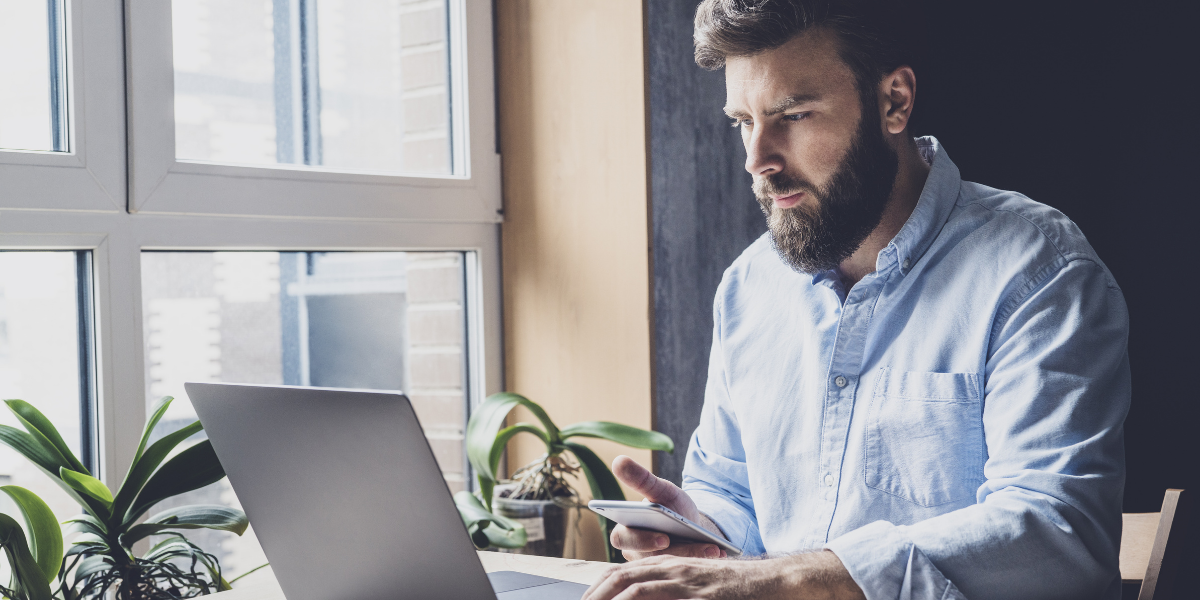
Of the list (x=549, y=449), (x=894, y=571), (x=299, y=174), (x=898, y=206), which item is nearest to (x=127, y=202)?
(x=299, y=174)

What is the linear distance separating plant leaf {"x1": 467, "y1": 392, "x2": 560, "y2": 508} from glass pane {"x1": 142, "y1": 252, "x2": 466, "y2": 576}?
275 mm

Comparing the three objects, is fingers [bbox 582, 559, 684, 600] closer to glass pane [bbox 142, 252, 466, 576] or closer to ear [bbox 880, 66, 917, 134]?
ear [bbox 880, 66, 917, 134]

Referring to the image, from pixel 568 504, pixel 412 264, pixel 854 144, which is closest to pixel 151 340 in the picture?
pixel 412 264

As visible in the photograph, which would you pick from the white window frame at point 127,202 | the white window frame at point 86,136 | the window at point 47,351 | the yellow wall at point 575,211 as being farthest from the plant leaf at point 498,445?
the white window frame at point 86,136

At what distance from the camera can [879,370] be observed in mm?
1303

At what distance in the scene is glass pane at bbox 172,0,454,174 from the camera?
1862 millimetres

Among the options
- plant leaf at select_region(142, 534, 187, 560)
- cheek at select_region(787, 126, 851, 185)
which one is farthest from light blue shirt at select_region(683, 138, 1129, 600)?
plant leaf at select_region(142, 534, 187, 560)

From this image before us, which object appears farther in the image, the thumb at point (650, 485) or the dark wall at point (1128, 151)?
the dark wall at point (1128, 151)

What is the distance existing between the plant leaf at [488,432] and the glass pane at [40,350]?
2.37ft

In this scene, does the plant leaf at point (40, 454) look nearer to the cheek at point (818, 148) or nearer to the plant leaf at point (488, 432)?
the plant leaf at point (488, 432)

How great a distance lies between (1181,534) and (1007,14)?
3.34ft

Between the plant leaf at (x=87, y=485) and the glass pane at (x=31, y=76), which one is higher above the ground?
the glass pane at (x=31, y=76)

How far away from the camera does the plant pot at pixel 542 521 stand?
2.03 m

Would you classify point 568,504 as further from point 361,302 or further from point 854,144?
point 854,144
